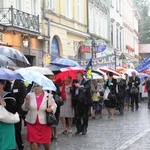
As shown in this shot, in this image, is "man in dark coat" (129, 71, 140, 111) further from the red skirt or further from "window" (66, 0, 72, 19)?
the red skirt

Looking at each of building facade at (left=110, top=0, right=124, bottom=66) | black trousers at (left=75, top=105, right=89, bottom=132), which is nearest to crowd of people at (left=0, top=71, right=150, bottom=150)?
black trousers at (left=75, top=105, right=89, bottom=132)

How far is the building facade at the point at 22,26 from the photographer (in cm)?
1844

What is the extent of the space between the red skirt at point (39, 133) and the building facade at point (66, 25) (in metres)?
15.7

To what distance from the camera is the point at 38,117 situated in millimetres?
7727

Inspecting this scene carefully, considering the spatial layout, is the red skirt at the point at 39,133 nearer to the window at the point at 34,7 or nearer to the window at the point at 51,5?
the window at the point at 34,7

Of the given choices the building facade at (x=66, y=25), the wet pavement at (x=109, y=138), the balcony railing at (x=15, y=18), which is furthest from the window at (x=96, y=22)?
the wet pavement at (x=109, y=138)

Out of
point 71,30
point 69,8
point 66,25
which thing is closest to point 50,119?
point 66,25

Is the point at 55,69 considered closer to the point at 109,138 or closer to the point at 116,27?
the point at 109,138

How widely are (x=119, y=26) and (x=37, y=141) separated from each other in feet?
137

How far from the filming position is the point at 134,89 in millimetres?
20344

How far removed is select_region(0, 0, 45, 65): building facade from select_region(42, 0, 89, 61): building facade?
115 centimetres

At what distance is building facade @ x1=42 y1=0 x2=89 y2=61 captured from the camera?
2452cm

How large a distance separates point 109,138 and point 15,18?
894 cm

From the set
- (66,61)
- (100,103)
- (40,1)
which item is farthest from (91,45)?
(66,61)
